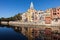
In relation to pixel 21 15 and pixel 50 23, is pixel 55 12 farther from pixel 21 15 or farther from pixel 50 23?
pixel 21 15

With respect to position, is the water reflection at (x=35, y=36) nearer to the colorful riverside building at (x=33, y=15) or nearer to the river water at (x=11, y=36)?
the river water at (x=11, y=36)

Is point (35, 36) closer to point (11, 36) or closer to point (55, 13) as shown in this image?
point (11, 36)

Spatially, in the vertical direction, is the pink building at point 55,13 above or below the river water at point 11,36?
above

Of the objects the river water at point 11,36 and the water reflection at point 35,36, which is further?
the water reflection at point 35,36

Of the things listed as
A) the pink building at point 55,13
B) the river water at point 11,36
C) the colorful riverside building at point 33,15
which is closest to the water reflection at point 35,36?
the river water at point 11,36

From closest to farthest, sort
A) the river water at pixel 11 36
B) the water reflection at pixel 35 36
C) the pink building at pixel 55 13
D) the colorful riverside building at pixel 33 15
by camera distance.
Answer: the river water at pixel 11 36 → the water reflection at pixel 35 36 → the pink building at pixel 55 13 → the colorful riverside building at pixel 33 15

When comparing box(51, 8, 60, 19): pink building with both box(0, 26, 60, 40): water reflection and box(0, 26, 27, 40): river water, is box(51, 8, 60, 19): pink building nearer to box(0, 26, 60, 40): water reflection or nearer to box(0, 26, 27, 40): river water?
box(0, 26, 60, 40): water reflection

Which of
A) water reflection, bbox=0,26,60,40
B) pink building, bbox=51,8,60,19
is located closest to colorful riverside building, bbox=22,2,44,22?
pink building, bbox=51,8,60,19

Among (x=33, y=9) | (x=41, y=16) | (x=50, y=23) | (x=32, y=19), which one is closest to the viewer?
(x=50, y=23)

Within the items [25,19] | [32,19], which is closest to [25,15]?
[25,19]

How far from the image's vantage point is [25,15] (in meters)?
128

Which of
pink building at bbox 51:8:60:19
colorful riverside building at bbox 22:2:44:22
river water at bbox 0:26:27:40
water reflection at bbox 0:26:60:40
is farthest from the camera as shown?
colorful riverside building at bbox 22:2:44:22

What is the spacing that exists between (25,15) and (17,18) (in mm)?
6572

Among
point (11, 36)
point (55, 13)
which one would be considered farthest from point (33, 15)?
point (11, 36)
